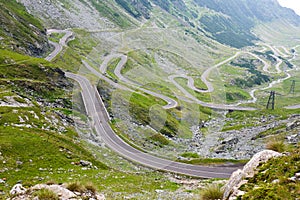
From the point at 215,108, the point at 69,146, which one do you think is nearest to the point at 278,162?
the point at 69,146

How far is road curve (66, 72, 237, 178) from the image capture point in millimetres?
61094

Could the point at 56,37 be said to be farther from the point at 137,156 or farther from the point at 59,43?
the point at 137,156

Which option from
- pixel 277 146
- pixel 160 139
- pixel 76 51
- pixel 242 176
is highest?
pixel 277 146

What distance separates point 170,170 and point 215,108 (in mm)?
101767

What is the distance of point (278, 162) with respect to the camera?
14.9 meters

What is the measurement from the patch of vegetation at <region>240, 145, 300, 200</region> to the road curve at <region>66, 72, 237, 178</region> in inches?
1842

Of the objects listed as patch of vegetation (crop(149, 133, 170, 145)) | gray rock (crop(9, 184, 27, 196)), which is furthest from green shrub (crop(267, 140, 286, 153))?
patch of vegetation (crop(149, 133, 170, 145))

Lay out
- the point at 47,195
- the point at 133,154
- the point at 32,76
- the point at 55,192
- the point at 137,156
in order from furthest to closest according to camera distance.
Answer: the point at 32,76 → the point at 133,154 → the point at 137,156 → the point at 55,192 → the point at 47,195

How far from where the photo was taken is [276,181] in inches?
516

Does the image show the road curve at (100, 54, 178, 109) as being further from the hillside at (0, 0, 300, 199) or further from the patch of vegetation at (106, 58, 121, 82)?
the patch of vegetation at (106, 58, 121, 82)

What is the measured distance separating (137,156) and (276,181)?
55.0 metres

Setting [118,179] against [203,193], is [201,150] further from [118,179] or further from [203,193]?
[203,193]

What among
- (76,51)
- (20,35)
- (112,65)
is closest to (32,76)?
(20,35)

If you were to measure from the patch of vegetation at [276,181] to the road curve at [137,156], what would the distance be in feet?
154
